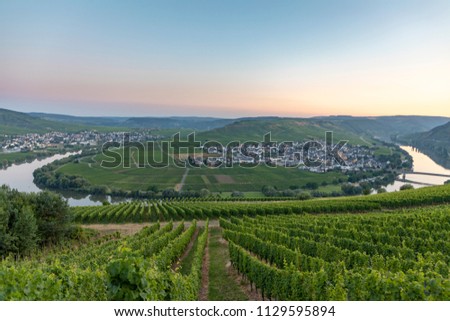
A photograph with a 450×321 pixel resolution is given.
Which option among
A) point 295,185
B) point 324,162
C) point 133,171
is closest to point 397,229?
point 295,185


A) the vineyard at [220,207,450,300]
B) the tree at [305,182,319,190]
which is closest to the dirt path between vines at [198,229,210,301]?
the vineyard at [220,207,450,300]

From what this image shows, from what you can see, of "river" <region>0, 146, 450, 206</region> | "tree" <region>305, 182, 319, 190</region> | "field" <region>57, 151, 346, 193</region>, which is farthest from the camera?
"tree" <region>305, 182, 319, 190</region>

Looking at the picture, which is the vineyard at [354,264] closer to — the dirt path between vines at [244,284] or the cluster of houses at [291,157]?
the dirt path between vines at [244,284]

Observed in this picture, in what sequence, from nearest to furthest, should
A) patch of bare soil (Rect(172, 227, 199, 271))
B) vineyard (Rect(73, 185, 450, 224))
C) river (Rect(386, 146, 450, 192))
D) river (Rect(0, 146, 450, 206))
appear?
patch of bare soil (Rect(172, 227, 199, 271)), vineyard (Rect(73, 185, 450, 224)), river (Rect(0, 146, 450, 206)), river (Rect(386, 146, 450, 192))

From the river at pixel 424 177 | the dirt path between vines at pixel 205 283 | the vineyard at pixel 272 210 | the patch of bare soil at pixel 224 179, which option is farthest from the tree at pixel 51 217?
the river at pixel 424 177

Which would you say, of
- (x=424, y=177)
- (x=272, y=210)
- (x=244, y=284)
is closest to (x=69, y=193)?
(x=272, y=210)

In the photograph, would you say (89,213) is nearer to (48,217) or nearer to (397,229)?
(48,217)

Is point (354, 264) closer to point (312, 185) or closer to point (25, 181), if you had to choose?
point (312, 185)

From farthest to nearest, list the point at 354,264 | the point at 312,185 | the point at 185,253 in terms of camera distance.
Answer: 1. the point at 312,185
2. the point at 185,253
3. the point at 354,264

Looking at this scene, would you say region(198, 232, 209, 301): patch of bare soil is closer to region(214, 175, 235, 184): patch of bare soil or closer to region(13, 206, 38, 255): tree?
region(13, 206, 38, 255): tree

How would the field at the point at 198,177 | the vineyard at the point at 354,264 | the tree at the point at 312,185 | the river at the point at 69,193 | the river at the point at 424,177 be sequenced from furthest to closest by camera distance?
the river at the point at 424,177 < the tree at the point at 312,185 < the field at the point at 198,177 < the river at the point at 69,193 < the vineyard at the point at 354,264

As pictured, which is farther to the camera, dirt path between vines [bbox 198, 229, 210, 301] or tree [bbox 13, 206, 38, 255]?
tree [bbox 13, 206, 38, 255]
